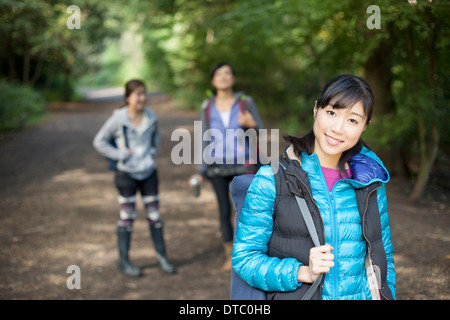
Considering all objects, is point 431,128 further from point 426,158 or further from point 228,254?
point 228,254

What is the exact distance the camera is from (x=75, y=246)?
5.86 m

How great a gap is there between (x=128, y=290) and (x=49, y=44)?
1950 centimetres

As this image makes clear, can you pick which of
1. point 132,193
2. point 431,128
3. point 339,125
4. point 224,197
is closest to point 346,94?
point 339,125

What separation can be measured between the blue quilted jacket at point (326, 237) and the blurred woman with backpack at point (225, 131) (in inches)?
104

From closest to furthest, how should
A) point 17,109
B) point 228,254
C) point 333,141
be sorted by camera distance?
point 333,141, point 228,254, point 17,109

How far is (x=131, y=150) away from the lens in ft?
15.3

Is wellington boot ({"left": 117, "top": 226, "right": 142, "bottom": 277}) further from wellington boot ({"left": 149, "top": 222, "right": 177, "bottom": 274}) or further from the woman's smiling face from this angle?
the woman's smiling face

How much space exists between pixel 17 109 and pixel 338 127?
1706 centimetres

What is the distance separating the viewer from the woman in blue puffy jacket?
1.85 meters

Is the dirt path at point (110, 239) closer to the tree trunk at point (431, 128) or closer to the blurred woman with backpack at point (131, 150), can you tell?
the tree trunk at point (431, 128)

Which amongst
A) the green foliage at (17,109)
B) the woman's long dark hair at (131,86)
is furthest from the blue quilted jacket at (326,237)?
the green foliage at (17,109)

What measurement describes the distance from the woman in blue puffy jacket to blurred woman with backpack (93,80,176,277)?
2.92m

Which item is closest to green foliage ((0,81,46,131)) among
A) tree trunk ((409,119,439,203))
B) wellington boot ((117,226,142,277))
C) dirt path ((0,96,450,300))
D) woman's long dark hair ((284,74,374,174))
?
dirt path ((0,96,450,300))

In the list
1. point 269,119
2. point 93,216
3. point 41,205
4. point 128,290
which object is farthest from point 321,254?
point 269,119
